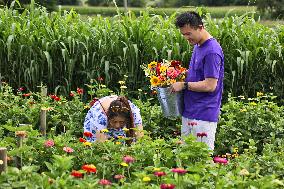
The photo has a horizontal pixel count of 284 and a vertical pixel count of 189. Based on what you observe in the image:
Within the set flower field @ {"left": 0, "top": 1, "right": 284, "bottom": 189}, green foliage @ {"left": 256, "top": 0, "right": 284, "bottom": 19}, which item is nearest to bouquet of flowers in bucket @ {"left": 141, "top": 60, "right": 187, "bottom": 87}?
flower field @ {"left": 0, "top": 1, "right": 284, "bottom": 189}

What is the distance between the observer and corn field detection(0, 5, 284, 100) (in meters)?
7.51

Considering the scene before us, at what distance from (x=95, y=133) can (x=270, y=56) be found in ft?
10.2

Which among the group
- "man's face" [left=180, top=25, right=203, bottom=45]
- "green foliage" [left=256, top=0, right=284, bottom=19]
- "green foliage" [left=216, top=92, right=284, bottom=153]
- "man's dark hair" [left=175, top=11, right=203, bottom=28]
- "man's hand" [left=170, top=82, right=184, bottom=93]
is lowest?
"green foliage" [left=216, top=92, right=284, bottom=153]

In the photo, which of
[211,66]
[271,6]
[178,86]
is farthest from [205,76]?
[271,6]

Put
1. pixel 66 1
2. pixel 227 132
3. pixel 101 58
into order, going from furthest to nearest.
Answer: pixel 66 1 < pixel 101 58 < pixel 227 132

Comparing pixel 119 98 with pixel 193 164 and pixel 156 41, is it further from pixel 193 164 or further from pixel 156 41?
pixel 156 41

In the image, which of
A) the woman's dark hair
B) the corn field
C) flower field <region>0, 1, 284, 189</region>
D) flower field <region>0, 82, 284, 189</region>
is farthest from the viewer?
the corn field

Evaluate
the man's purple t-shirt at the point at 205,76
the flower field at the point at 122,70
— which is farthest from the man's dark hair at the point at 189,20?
the flower field at the point at 122,70

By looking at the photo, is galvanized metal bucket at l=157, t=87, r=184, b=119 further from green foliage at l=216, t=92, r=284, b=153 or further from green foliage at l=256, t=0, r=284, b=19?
green foliage at l=256, t=0, r=284, b=19

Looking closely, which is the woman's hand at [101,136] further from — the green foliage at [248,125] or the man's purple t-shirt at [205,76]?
the green foliage at [248,125]

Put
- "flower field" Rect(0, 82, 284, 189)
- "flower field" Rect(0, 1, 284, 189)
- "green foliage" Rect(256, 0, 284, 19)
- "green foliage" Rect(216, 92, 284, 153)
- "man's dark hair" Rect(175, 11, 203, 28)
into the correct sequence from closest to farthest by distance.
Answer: "flower field" Rect(0, 82, 284, 189) < "man's dark hair" Rect(175, 11, 203, 28) < "green foliage" Rect(216, 92, 284, 153) < "flower field" Rect(0, 1, 284, 189) < "green foliage" Rect(256, 0, 284, 19)

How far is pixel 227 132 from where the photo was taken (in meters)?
5.96

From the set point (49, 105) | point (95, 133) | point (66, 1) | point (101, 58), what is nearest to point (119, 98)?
point (95, 133)

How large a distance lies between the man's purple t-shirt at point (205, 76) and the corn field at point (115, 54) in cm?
255
